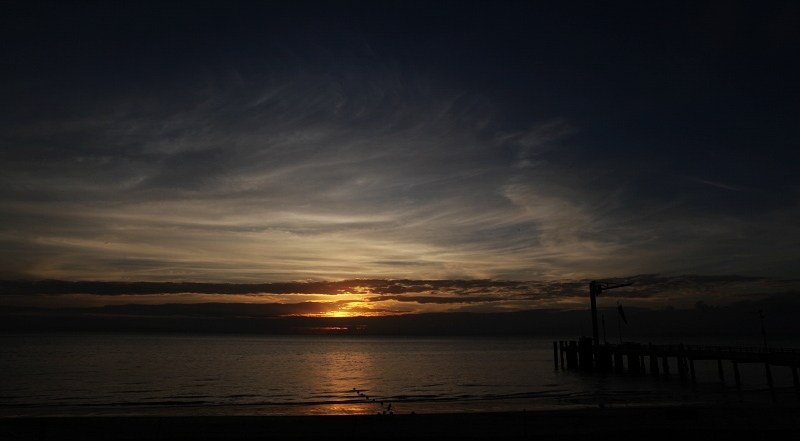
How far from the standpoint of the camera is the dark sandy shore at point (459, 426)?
25625mm

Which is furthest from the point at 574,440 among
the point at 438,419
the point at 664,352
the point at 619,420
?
the point at 664,352

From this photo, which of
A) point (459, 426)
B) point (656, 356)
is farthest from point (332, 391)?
point (656, 356)

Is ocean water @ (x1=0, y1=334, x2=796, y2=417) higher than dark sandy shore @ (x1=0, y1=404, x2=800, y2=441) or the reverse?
the reverse

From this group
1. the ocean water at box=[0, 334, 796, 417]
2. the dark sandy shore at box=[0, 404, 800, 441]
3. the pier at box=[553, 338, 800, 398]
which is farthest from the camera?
the pier at box=[553, 338, 800, 398]

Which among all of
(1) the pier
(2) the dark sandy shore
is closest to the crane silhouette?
(1) the pier

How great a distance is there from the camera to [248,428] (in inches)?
1200

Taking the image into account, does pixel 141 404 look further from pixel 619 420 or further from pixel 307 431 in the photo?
pixel 619 420

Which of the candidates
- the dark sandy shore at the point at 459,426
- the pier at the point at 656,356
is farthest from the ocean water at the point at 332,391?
the dark sandy shore at the point at 459,426

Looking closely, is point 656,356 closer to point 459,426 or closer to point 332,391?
point 332,391

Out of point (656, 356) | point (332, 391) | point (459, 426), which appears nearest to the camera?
point (459, 426)

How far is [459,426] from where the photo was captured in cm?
3008

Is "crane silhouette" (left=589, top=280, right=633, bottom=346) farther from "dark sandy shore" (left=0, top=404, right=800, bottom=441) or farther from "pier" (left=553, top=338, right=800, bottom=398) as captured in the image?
"dark sandy shore" (left=0, top=404, right=800, bottom=441)

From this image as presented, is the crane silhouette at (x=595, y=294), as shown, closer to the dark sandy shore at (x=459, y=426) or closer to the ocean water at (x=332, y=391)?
the ocean water at (x=332, y=391)

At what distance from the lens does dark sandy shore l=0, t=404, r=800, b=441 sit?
25625 mm
